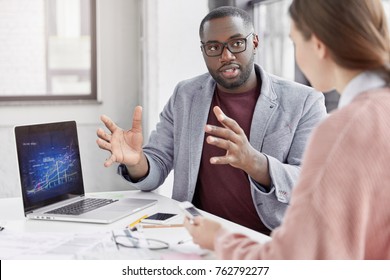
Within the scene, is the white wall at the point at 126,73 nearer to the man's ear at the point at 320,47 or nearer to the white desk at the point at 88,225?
the white desk at the point at 88,225

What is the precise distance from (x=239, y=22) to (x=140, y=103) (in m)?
1.80

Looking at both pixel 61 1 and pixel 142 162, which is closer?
pixel 142 162

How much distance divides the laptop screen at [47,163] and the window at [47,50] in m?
1.87

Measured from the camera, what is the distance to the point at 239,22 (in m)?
2.07

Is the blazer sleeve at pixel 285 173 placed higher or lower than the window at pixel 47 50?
lower

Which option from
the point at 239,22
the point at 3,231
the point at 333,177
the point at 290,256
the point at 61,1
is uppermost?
the point at 61,1

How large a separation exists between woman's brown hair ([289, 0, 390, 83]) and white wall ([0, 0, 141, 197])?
9.41 ft

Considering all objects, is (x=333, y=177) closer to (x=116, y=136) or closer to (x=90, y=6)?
(x=116, y=136)

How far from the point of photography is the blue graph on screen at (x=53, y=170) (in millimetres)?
1712

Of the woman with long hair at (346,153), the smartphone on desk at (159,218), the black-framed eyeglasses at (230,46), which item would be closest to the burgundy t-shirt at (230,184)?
the black-framed eyeglasses at (230,46)

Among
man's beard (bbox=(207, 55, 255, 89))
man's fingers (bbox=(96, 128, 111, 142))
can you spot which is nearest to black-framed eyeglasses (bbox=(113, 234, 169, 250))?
man's fingers (bbox=(96, 128, 111, 142))

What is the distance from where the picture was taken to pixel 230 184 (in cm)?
201
